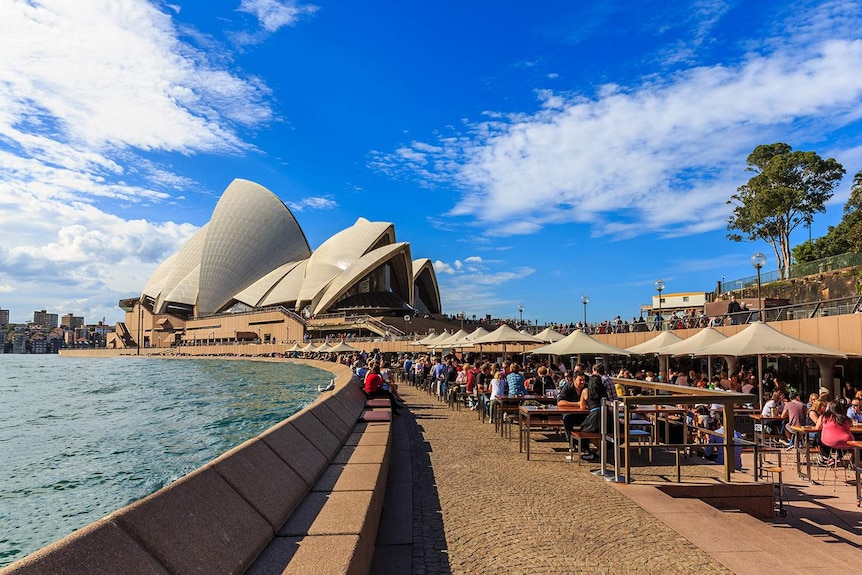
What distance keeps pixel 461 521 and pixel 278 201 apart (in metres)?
73.3

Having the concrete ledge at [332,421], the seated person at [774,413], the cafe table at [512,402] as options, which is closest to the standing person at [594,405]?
the cafe table at [512,402]

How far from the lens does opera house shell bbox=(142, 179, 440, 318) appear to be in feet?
206

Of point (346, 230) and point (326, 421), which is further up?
point (346, 230)

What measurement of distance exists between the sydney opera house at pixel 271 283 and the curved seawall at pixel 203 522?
151 ft

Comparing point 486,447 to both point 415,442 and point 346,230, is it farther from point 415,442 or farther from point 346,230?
point 346,230

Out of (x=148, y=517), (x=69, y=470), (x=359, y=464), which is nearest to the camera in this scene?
(x=148, y=517)

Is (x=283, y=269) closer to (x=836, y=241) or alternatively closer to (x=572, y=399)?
(x=836, y=241)

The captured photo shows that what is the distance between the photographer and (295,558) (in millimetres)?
2764

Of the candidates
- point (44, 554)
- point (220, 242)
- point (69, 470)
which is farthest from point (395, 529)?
point (220, 242)

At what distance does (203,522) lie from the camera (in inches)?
102

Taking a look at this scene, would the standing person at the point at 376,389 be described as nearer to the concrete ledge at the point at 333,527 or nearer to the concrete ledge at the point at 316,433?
the concrete ledge at the point at 316,433

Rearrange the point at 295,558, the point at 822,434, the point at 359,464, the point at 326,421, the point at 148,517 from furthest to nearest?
the point at 822,434 < the point at 326,421 < the point at 359,464 < the point at 295,558 < the point at 148,517

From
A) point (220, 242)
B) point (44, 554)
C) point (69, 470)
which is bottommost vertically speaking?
point (69, 470)

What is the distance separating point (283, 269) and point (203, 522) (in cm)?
7105
